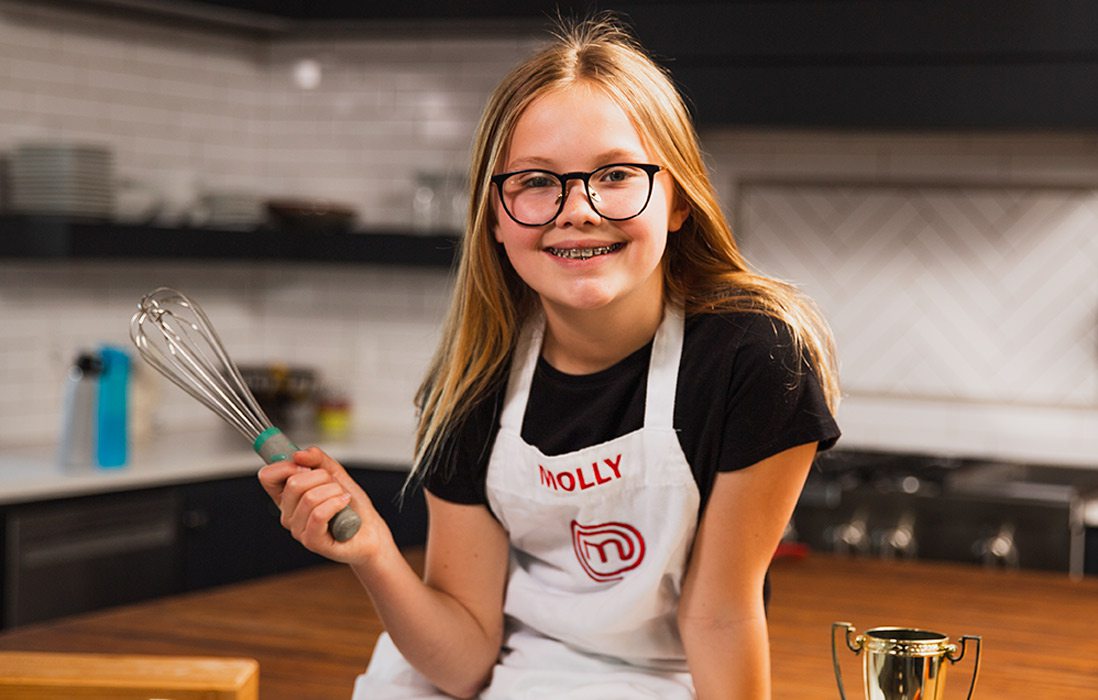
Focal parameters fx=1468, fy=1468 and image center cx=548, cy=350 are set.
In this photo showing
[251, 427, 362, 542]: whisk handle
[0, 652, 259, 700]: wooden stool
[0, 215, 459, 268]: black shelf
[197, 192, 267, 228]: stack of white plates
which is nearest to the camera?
[0, 652, 259, 700]: wooden stool

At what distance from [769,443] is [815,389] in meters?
0.09

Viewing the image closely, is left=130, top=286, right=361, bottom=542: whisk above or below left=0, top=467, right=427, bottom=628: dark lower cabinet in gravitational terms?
above

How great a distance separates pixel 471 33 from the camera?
16.3 ft

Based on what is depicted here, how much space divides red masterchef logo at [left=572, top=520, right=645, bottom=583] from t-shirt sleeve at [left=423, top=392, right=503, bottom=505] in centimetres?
15

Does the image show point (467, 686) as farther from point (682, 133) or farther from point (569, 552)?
point (682, 133)

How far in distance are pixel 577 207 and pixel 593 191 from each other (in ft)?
0.11

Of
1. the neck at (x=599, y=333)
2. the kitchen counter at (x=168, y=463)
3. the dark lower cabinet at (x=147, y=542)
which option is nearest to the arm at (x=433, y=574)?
the neck at (x=599, y=333)

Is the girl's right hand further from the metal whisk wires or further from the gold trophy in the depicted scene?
the gold trophy

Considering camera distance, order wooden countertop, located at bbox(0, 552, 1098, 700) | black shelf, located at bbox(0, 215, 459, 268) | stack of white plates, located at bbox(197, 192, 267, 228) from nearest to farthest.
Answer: wooden countertop, located at bbox(0, 552, 1098, 700) → black shelf, located at bbox(0, 215, 459, 268) → stack of white plates, located at bbox(197, 192, 267, 228)

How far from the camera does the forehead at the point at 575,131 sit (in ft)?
5.28

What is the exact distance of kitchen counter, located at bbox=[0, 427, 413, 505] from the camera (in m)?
3.72

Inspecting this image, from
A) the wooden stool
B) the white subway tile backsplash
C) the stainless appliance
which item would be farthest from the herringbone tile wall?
the wooden stool

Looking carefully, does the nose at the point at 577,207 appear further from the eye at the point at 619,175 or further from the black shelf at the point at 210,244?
the black shelf at the point at 210,244

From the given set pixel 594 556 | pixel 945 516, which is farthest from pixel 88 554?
pixel 594 556
